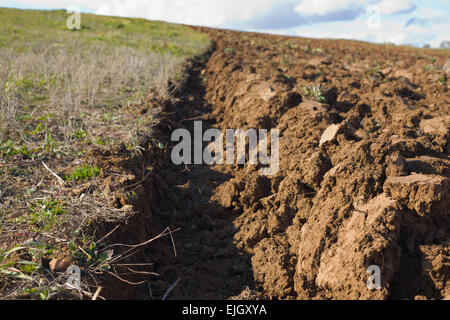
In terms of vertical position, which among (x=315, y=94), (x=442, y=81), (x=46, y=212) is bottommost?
(x=46, y=212)

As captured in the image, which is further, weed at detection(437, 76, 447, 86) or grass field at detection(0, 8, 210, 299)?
weed at detection(437, 76, 447, 86)

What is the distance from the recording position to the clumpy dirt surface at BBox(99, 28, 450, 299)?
243 cm

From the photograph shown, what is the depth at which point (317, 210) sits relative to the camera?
9.53 feet

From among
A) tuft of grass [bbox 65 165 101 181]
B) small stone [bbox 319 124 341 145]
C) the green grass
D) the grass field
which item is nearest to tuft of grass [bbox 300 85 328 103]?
small stone [bbox 319 124 341 145]

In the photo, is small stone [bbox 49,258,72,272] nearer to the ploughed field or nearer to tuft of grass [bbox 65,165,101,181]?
the ploughed field

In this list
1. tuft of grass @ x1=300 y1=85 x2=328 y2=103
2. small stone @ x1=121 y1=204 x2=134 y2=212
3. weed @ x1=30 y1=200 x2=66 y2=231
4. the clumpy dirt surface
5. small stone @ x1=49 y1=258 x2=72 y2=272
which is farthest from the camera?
tuft of grass @ x1=300 y1=85 x2=328 y2=103

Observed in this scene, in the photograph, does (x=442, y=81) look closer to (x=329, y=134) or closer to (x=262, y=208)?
(x=329, y=134)

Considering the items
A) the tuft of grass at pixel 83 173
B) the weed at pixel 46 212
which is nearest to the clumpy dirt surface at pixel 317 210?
the tuft of grass at pixel 83 173

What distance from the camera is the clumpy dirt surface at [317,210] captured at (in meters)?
2.43

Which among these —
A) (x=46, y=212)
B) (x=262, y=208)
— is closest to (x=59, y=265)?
(x=46, y=212)

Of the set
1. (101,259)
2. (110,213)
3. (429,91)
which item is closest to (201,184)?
(110,213)

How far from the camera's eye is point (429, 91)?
599 cm

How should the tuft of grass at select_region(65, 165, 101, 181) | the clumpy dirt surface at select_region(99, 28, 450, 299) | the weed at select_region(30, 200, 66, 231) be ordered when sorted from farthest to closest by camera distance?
the tuft of grass at select_region(65, 165, 101, 181) → the weed at select_region(30, 200, 66, 231) → the clumpy dirt surface at select_region(99, 28, 450, 299)
